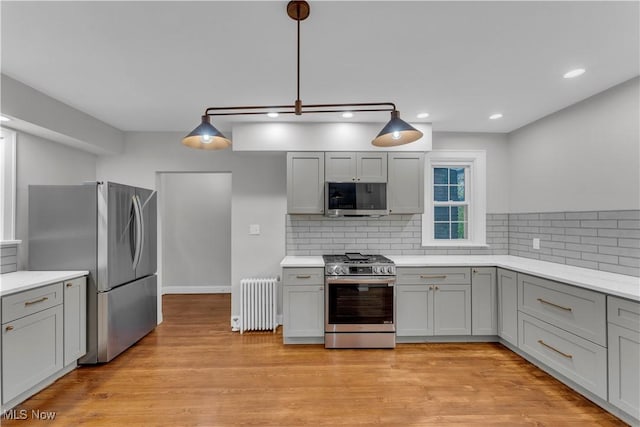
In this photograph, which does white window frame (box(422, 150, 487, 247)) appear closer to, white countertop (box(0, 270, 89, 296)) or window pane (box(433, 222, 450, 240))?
window pane (box(433, 222, 450, 240))

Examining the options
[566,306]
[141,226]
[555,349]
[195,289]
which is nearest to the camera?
[566,306]

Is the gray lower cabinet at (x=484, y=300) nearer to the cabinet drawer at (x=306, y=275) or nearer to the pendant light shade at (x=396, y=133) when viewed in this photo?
the cabinet drawer at (x=306, y=275)

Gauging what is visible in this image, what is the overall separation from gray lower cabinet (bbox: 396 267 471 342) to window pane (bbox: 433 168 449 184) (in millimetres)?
1242

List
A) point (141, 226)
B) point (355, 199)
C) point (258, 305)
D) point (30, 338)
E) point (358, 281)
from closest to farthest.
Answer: point (30, 338) < point (358, 281) < point (141, 226) < point (355, 199) < point (258, 305)

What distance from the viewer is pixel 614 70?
2221 millimetres

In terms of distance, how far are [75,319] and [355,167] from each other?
300cm

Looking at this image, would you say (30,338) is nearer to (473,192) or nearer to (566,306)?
(566,306)

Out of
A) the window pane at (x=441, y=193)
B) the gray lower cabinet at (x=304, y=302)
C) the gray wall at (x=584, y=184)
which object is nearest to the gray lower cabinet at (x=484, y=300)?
the gray wall at (x=584, y=184)

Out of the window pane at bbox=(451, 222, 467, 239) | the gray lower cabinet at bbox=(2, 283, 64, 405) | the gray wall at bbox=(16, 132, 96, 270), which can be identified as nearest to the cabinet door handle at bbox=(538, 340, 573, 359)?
the window pane at bbox=(451, 222, 467, 239)

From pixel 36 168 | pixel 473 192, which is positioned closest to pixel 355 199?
pixel 473 192

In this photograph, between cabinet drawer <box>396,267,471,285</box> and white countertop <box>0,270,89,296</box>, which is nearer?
white countertop <box>0,270,89,296</box>

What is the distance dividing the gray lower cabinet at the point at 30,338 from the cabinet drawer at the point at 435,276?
3037 millimetres

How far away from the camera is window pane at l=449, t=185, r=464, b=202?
3.90 meters

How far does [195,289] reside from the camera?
5340 millimetres
